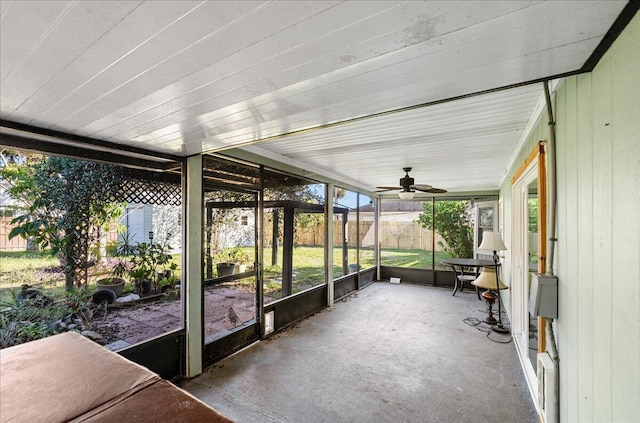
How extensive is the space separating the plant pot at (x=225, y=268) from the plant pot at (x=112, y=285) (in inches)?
43.2

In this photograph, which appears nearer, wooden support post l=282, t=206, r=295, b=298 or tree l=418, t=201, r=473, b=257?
wooden support post l=282, t=206, r=295, b=298

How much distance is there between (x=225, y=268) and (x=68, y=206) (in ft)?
5.16

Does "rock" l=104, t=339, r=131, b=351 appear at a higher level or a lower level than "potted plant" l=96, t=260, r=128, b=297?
lower

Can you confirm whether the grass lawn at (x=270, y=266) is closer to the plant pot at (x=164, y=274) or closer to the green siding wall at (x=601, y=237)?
the plant pot at (x=164, y=274)

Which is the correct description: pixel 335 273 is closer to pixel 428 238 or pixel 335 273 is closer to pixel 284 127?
pixel 428 238

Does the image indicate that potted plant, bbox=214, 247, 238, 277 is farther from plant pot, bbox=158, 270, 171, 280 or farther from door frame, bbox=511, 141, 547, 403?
door frame, bbox=511, 141, 547, 403

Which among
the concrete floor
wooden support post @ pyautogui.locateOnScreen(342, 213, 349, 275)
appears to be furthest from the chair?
wooden support post @ pyautogui.locateOnScreen(342, 213, 349, 275)

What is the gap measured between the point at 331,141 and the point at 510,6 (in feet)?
7.30

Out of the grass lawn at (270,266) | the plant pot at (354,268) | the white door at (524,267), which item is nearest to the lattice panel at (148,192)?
the grass lawn at (270,266)

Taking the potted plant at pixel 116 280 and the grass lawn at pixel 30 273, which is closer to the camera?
the grass lawn at pixel 30 273

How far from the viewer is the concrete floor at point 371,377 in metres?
2.31

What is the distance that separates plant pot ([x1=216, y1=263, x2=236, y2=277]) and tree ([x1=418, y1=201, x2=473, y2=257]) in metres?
5.75

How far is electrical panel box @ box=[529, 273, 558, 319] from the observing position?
162cm

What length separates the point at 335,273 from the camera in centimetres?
568
